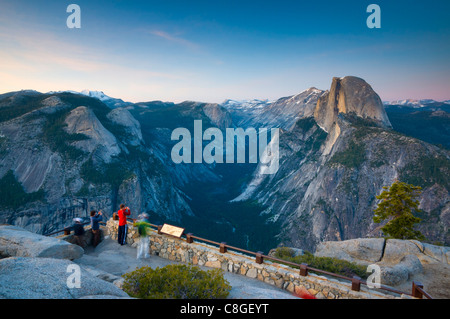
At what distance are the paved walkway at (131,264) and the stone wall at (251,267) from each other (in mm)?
369

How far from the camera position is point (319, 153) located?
118 metres

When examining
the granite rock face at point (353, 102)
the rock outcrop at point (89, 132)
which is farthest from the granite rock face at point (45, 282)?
the granite rock face at point (353, 102)

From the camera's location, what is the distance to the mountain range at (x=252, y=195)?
214ft

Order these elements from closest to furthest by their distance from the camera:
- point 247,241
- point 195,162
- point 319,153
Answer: point 247,241
point 319,153
point 195,162

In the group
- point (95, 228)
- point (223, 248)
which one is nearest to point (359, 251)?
point (223, 248)

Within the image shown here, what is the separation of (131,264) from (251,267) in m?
7.67

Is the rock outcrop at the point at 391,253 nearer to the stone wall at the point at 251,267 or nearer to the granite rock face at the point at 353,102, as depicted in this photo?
the stone wall at the point at 251,267

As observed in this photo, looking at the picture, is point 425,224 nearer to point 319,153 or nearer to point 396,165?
point 396,165

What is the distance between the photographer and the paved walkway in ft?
34.4

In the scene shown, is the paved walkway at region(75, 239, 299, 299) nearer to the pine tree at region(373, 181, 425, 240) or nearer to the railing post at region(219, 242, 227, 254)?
the railing post at region(219, 242, 227, 254)

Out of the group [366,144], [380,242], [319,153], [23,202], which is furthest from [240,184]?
[380,242]

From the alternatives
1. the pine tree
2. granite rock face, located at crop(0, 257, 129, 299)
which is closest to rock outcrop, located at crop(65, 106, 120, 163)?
granite rock face, located at crop(0, 257, 129, 299)

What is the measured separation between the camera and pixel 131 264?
49.7ft
